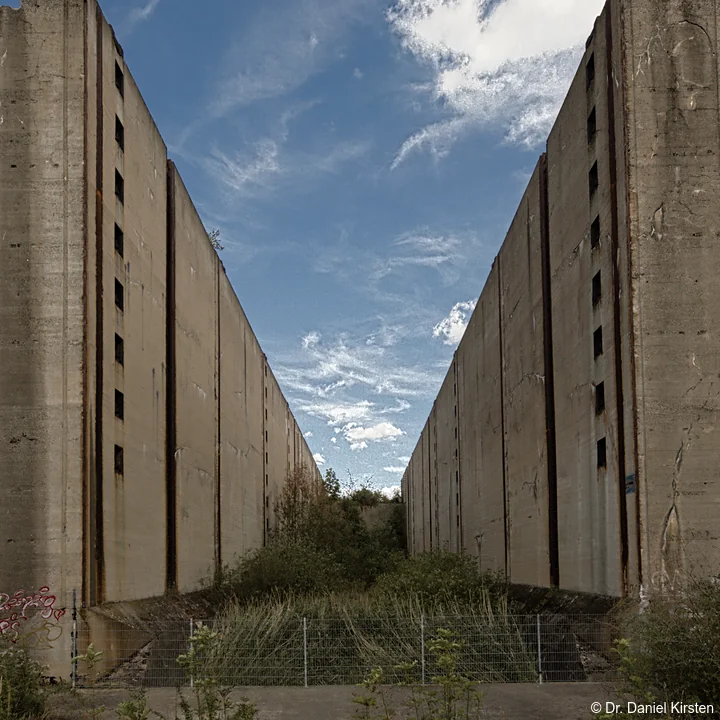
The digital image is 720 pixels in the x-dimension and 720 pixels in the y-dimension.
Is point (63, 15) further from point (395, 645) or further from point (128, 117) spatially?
point (395, 645)

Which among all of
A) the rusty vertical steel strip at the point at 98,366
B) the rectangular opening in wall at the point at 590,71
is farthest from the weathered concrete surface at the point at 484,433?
the rusty vertical steel strip at the point at 98,366

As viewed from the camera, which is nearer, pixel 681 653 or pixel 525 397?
pixel 681 653

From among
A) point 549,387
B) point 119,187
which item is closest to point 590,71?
point 549,387

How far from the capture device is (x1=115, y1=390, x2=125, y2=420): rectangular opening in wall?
508 inches

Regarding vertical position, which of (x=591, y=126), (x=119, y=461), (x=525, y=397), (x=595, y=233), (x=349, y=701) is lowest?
(x=349, y=701)

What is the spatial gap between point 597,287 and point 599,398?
1.72 metres

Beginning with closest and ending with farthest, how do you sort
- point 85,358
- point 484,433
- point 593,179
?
point 85,358, point 593,179, point 484,433

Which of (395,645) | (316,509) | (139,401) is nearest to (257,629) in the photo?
(395,645)

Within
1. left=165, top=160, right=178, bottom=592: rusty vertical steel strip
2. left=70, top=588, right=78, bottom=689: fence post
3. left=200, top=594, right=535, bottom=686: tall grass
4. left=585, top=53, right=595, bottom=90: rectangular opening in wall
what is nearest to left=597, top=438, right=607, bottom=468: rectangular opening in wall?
left=200, top=594, right=535, bottom=686: tall grass

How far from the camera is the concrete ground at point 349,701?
8.96 meters

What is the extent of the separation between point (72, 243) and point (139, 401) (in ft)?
11.4

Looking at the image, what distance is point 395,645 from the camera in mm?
11742

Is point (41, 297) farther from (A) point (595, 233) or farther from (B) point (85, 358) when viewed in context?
(A) point (595, 233)

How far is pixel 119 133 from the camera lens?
13.7m
